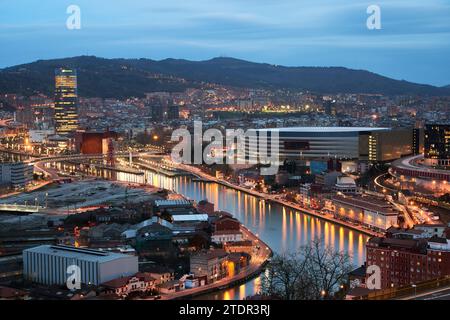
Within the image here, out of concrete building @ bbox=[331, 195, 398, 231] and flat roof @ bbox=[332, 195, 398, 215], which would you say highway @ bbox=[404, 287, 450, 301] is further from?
flat roof @ bbox=[332, 195, 398, 215]

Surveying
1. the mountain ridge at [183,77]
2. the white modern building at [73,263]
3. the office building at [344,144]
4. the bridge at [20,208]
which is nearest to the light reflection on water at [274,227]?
the white modern building at [73,263]

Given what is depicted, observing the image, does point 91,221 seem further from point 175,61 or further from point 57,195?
point 175,61

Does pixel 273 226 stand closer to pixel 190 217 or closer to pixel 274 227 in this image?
pixel 274 227

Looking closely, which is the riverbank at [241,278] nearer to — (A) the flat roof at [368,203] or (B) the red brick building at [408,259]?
(B) the red brick building at [408,259]

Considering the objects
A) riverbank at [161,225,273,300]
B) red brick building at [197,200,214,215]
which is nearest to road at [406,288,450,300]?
riverbank at [161,225,273,300]

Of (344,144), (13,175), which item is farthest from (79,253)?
(344,144)
